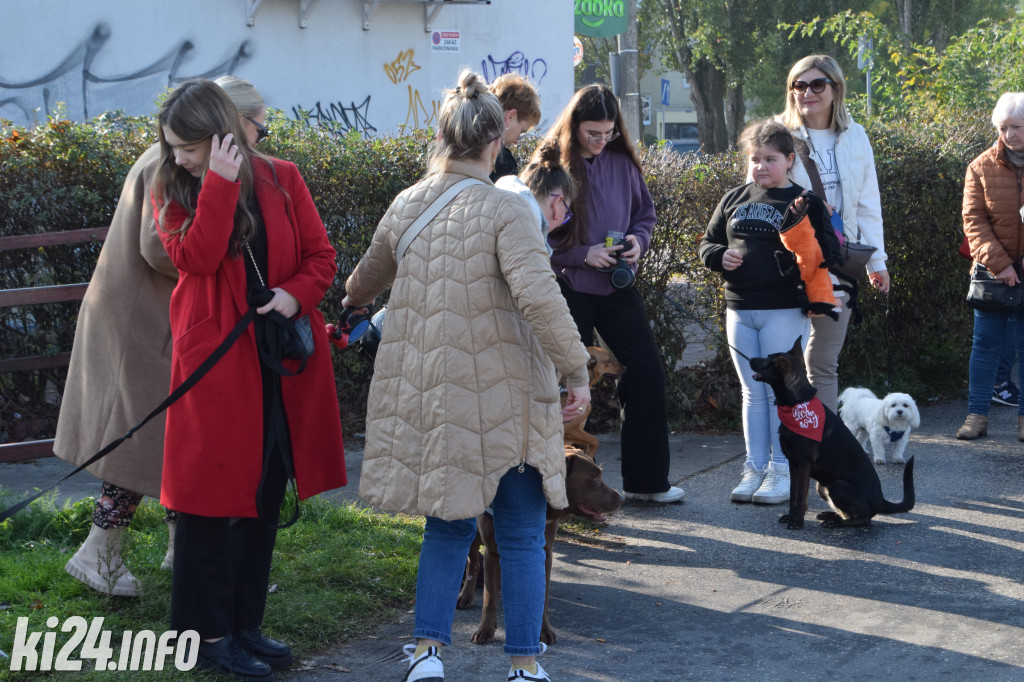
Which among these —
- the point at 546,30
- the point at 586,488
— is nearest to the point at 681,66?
the point at 546,30

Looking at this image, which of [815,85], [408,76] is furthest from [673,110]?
[815,85]

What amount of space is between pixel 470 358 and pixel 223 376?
0.76 metres

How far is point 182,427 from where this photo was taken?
9.97ft

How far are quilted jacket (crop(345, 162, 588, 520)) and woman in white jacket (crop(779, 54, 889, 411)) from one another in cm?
266

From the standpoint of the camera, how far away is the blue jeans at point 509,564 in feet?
9.95

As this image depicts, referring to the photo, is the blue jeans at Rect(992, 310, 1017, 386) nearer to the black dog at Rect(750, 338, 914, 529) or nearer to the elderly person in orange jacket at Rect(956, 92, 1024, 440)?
the elderly person in orange jacket at Rect(956, 92, 1024, 440)

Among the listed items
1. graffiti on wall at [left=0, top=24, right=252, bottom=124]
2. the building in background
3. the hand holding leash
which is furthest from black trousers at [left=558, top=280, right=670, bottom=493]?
the building in background

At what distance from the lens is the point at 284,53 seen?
14164 millimetres

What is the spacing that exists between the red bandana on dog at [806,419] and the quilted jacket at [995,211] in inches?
88.8

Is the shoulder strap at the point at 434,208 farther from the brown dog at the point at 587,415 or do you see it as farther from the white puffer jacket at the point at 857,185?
the white puffer jacket at the point at 857,185

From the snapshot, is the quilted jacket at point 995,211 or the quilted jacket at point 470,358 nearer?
the quilted jacket at point 470,358

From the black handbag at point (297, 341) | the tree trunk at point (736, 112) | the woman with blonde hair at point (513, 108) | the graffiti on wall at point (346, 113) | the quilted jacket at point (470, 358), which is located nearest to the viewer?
the quilted jacket at point (470, 358)

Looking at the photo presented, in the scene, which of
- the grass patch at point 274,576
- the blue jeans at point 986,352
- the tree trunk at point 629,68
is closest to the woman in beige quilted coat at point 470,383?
the grass patch at point 274,576

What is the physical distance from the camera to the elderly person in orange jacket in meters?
6.11
